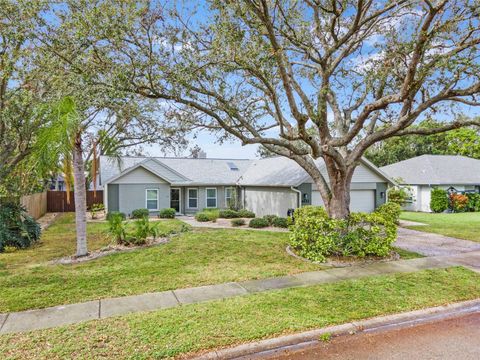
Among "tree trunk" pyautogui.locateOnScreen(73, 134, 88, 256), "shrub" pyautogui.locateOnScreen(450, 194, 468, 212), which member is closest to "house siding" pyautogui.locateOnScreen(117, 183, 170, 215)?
"tree trunk" pyautogui.locateOnScreen(73, 134, 88, 256)

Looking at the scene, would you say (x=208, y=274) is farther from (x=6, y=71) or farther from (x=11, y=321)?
(x=6, y=71)

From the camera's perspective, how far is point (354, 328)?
17.3 ft

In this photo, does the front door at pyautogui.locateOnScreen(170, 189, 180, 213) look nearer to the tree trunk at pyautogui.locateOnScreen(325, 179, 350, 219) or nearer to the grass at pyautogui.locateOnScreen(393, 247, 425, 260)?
the tree trunk at pyautogui.locateOnScreen(325, 179, 350, 219)

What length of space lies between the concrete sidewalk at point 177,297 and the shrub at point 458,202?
18.4m

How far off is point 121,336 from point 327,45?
10332mm

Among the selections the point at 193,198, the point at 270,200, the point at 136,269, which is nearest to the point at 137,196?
the point at 193,198

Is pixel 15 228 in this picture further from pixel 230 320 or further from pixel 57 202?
pixel 57 202

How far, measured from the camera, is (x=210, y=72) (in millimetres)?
9492

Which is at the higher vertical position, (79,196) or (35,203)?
(79,196)

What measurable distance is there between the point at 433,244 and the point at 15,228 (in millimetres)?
15665

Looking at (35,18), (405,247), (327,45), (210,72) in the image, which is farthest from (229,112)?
(405,247)

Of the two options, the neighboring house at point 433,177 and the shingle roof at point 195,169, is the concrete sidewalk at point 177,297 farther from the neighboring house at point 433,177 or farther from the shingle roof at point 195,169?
the neighboring house at point 433,177

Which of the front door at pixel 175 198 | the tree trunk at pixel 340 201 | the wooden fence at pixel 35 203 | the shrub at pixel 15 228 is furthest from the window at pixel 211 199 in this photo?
the tree trunk at pixel 340 201

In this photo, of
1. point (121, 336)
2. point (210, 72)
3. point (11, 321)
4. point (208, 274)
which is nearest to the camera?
point (121, 336)
